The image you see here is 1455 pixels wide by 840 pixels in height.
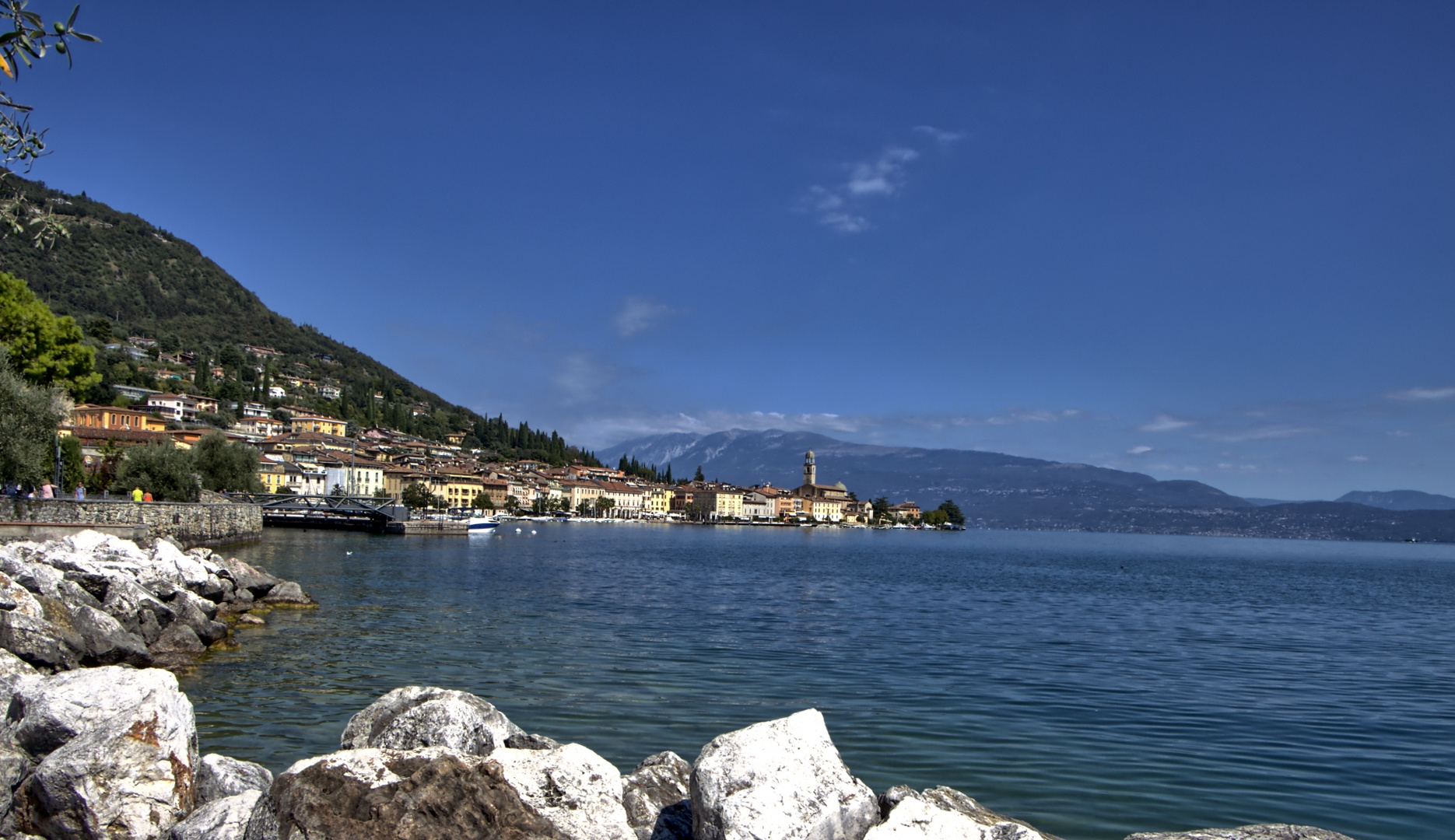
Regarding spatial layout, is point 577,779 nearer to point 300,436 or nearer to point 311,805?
point 311,805

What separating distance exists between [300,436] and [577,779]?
151618mm

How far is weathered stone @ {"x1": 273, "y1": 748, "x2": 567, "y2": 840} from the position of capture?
5242 millimetres

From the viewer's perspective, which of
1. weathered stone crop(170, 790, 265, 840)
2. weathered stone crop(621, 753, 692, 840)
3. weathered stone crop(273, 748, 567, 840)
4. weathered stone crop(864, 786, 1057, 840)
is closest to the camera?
weathered stone crop(273, 748, 567, 840)

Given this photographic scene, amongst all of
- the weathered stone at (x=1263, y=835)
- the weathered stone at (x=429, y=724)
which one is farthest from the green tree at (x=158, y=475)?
the weathered stone at (x=1263, y=835)

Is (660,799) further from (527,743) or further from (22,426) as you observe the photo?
(22,426)

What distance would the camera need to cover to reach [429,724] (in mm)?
7051

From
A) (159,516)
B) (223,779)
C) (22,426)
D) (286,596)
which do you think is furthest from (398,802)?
(159,516)

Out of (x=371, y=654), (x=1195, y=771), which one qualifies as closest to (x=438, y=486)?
(x=371, y=654)

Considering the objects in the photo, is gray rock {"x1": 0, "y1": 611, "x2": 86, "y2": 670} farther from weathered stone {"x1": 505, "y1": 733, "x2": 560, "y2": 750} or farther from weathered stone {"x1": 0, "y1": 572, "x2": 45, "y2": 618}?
weathered stone {"x1": 505, "y1": 733, "x2": 560, "y2": 750}

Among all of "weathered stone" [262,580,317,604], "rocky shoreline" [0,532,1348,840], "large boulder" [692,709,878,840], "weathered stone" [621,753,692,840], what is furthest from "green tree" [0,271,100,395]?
"large boulder" [692,709,878,840]

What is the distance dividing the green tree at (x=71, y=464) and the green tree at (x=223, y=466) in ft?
42.2

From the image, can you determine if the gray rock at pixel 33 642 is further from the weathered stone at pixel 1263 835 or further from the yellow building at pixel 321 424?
the yellow building at pixel 321 424

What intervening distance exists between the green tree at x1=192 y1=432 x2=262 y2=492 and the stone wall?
14118 millimetres

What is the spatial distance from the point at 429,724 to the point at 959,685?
441 inches
